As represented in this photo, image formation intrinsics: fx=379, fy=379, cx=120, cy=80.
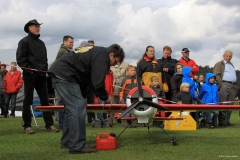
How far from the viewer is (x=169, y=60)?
11023 mm

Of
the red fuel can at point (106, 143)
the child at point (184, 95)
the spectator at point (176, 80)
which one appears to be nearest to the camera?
the red fuel can at point (106, 143)

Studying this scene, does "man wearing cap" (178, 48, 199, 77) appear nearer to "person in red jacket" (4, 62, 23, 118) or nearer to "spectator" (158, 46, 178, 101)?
"spectator" (158, 46, 178, 101)

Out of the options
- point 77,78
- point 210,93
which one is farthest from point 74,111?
point 210,93

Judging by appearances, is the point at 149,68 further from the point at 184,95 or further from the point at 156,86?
the point at 184,95

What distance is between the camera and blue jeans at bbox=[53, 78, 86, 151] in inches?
221

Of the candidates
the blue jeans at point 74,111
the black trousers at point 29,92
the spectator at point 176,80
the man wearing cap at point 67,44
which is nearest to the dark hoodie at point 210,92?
the spectator at point 176,80

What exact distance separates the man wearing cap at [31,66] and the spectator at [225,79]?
18.2 ft

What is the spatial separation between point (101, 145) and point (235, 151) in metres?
2.07

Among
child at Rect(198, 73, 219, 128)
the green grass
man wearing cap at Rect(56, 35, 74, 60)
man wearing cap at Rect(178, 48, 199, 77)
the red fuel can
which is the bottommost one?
the green grass

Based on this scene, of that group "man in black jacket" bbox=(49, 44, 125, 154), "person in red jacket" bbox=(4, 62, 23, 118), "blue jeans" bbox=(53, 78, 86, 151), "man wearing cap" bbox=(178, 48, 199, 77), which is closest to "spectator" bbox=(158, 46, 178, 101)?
"man wearing cap" bbox=(178, 48, 199, 77)

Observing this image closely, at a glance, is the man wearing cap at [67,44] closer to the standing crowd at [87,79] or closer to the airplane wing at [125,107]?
the standing crowd at [87,79]

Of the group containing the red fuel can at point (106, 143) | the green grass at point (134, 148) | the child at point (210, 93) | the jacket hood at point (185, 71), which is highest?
the jacket hood at point (185, 71)

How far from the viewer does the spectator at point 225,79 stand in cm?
1150

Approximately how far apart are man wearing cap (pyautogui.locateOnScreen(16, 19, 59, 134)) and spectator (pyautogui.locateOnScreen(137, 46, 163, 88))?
2640 mm
